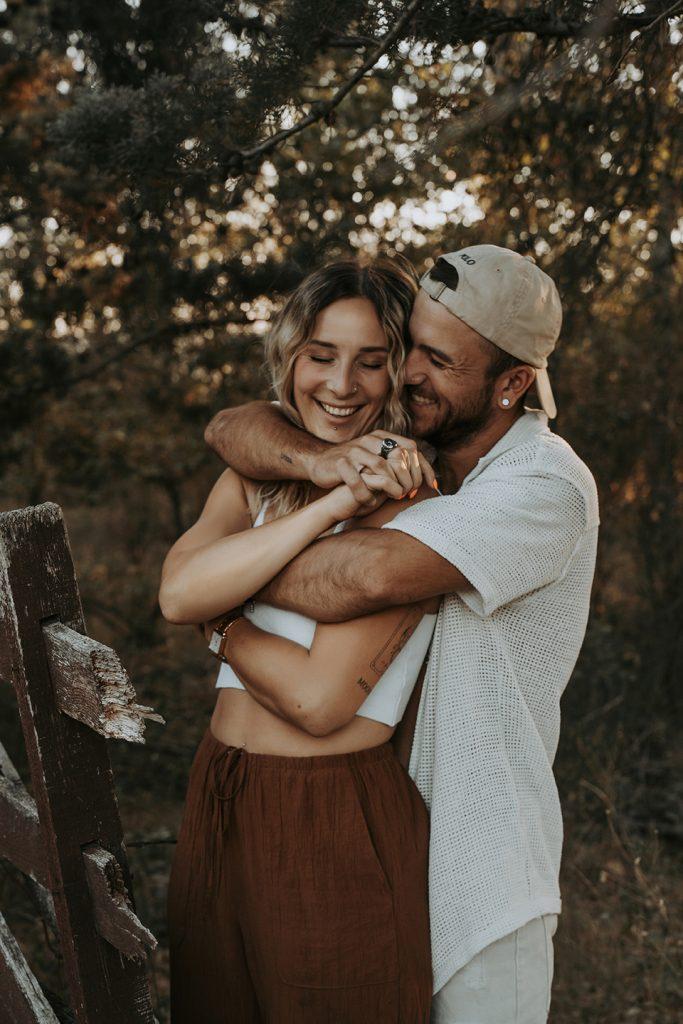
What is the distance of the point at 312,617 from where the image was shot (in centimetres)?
219

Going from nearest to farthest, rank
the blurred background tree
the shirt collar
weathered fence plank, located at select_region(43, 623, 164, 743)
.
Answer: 1. weathered fence plank, located at select_region(43, 623, 164, 743)
2. the shirt collar
3. the blurred background tree

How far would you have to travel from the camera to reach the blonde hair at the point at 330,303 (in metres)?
2.59

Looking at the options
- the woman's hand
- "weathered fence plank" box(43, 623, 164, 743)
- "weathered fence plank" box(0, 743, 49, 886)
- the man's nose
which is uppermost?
the man's nose

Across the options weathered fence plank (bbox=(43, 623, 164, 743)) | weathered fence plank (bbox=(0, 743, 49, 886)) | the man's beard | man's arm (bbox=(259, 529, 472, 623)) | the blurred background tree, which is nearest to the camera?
weathered fence plank (bbox=(43, 623, 164, 743))

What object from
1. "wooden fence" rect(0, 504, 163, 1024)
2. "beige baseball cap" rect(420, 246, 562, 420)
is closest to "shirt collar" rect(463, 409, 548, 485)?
"beige baseball cap" rect(420, 246, 562, 420)

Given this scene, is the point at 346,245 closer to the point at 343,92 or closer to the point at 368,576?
the point at 343,92

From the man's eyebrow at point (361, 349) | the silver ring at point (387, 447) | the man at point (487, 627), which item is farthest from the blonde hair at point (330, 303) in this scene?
the silver ring at point (387, 447)

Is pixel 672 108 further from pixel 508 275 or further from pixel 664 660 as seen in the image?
pixel 664 660

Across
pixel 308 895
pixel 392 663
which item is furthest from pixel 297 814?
pixel 392 663

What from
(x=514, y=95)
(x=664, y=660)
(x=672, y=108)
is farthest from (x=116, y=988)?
(x=664, y=660)

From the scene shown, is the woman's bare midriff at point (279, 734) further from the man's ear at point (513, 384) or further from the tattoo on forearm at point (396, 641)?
the man's ear at point (513, 384)

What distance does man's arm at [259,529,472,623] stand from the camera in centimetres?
210

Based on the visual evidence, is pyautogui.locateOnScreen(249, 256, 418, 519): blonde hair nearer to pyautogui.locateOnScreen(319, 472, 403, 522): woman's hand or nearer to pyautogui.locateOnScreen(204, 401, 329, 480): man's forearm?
pyautogui.locateOnScreen(204, 401, 329, 480): man's forearm

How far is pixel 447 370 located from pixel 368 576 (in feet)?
2.42
